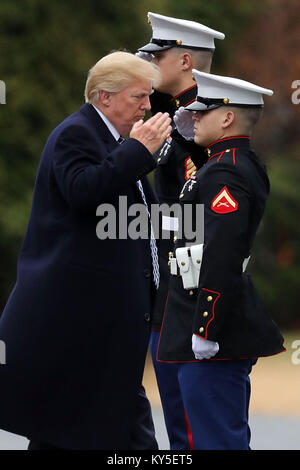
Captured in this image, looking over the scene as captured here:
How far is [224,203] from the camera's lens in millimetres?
4195

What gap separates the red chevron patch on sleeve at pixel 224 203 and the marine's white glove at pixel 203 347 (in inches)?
18.4

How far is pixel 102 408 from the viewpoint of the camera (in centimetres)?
428

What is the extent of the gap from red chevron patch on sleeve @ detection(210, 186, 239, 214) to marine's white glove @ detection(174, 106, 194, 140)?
24.7 inches

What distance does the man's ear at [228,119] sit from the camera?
440cm

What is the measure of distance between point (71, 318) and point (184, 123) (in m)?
1.04
